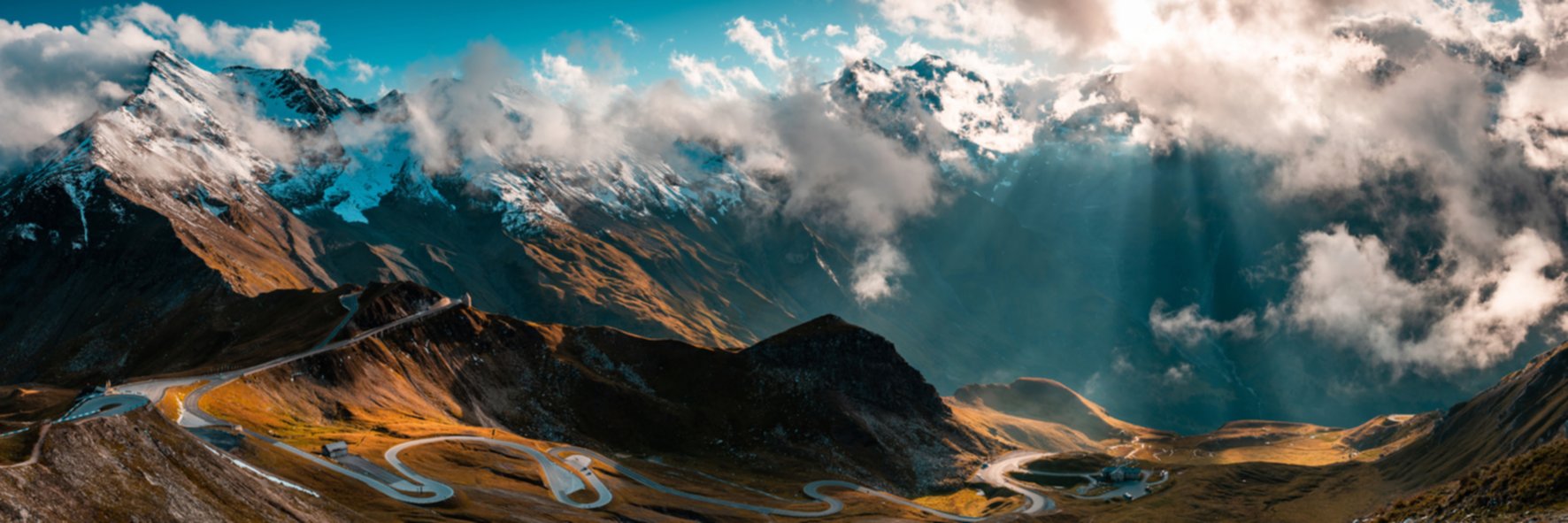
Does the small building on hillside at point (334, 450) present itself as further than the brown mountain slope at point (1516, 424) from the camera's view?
No

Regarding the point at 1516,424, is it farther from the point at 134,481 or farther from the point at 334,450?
the point at 134,481

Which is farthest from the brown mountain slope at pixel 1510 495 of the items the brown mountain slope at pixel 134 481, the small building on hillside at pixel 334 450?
the small building on hillside at pixel 334 450

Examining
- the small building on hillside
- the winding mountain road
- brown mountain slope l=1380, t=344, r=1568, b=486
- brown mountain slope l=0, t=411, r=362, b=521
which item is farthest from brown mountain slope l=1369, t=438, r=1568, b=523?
brown mountain slope l=1380, t=344, r=1568, b=486

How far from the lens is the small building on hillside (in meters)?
111

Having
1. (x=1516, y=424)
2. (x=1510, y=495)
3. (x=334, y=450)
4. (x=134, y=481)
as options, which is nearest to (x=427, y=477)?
(x=334, y=450)

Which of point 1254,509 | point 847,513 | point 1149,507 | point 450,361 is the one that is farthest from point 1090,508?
point 450,361

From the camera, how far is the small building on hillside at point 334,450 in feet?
364

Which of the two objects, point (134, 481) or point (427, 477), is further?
point (427, 477)

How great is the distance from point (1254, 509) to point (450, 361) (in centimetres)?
17144

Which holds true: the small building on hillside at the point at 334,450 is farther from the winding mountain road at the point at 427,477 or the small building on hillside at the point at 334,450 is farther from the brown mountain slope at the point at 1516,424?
the brown mountain slope at the point at 1516,424

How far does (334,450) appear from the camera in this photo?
112062 millimetres

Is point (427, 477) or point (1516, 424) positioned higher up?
point (1516, 424)

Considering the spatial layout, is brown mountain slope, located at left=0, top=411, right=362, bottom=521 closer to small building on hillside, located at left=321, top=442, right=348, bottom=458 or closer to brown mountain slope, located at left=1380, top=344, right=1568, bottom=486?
small building on hillside, located at left=321, top=442, right=348, bottom=458

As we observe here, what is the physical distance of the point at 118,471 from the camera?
62.6 meters
